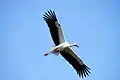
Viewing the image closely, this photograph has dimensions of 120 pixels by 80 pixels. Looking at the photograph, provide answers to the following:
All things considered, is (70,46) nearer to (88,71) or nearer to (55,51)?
(55,51)

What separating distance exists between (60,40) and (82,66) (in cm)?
326

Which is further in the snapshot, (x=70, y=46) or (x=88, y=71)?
(x=88, y=71)

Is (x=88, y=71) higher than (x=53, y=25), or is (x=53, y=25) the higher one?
(x=53, y=25)

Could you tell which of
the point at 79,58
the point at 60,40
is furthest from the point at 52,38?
the point at 79,58

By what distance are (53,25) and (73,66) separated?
371 cm

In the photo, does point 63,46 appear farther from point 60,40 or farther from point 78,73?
point 78,73

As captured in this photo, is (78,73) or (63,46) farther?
(78,73)

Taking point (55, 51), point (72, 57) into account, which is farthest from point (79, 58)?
point (55, 51)

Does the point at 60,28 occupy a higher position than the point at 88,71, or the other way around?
the point at 60,28

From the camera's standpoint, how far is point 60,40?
100ft

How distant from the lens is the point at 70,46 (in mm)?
30266

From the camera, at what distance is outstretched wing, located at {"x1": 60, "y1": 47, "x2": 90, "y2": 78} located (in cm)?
3114

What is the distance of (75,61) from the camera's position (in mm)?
31922

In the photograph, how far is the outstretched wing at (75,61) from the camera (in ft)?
102
